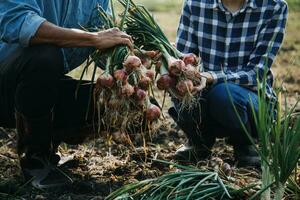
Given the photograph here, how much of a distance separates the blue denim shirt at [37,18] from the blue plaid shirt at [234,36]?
541 millimetres

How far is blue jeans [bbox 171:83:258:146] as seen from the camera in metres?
3.66

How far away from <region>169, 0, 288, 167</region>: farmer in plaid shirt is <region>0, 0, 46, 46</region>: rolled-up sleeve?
966 millimetres

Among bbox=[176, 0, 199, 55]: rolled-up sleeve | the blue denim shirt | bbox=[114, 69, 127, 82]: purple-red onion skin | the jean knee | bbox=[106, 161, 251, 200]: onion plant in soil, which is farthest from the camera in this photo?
bbox=[176, 0, 199, 55]: rolled-up sleeve

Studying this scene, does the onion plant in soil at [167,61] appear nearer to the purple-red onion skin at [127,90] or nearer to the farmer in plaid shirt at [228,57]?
the purple-red onion skin at [127,90]

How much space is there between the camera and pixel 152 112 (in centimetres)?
312

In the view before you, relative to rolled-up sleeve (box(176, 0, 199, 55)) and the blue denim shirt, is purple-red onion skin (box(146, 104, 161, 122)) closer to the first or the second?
the blue denim shirt

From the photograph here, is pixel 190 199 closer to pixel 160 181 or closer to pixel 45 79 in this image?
pixel 160 181

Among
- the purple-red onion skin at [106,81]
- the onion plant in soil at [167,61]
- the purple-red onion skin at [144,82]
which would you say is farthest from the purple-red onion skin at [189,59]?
the purple-red onion skin at [106,81]

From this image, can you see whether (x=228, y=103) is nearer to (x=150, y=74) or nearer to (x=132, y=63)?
(x=150, y=74)

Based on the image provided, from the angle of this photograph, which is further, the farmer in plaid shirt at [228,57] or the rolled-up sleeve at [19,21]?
the farmer in plaid shirt at [228,57]

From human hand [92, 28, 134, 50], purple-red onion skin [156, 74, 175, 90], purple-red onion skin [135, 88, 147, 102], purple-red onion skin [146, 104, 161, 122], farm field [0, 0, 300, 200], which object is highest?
human hand [92, 28, 134, 50]

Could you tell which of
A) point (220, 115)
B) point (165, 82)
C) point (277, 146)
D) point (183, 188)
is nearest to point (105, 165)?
point (220, 115)

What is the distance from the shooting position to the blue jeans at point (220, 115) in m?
3.66

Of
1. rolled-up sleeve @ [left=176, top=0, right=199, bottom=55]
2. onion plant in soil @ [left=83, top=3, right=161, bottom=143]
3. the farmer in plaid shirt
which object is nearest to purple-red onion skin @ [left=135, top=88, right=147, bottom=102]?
onion plant in soil @ [left=83, top=3, right=161, bottom=143]
